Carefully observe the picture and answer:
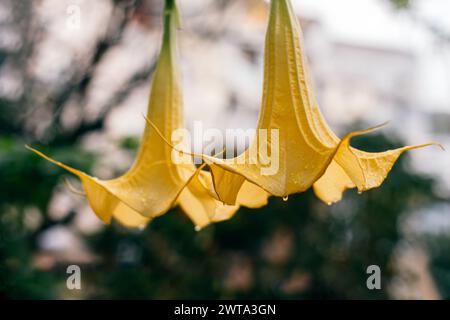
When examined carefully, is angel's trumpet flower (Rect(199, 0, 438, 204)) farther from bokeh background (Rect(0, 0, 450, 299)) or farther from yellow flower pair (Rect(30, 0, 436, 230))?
bokeh background (Rect(0, 0, 450, 299))

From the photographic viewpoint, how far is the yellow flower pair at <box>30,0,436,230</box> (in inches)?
23.7

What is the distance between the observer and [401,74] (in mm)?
11102

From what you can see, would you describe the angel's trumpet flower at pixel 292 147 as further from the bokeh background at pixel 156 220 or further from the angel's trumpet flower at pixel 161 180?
the bokeh background at pixel 156 220

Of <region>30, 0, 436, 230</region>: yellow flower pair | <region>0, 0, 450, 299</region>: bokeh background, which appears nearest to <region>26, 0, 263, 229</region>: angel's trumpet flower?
<region>30, 0, 436, 230</region>: yellow flower pair

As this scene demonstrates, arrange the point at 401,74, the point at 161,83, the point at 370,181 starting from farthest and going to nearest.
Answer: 1. the point at 401,74
2. the point at 161,83
3. the point at 370,181

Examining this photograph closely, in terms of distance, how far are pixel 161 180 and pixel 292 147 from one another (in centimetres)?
20

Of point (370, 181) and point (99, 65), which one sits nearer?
point (370, 181)

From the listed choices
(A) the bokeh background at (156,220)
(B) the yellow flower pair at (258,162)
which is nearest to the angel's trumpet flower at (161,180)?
(B) the yellow flower pair at (258,162)

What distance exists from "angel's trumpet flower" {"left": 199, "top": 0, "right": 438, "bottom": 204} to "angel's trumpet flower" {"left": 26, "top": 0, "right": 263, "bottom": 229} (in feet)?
0.28

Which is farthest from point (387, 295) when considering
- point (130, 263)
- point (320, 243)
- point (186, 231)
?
point (130, 263)

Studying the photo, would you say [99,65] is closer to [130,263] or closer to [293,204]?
[130,263]

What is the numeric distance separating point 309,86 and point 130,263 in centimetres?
338

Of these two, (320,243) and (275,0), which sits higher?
(275,0)

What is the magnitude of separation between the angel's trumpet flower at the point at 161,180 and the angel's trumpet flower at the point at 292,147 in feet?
0.28
